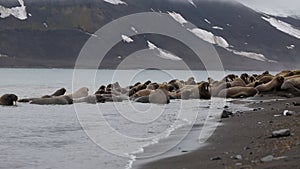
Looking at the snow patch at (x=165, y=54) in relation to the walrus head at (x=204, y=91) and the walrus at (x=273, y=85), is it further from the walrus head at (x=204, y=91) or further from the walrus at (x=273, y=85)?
the walrus at (x=273, y=85)

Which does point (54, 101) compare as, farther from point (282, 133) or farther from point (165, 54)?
point (165, 54)

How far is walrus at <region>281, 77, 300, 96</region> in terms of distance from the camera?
28034 mm

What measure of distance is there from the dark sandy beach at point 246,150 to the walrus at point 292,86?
12.3 meters

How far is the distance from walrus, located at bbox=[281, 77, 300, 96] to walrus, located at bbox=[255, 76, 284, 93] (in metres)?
0.30

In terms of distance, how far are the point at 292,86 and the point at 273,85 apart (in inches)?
59.1

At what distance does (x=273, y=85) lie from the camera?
2977 centimetres

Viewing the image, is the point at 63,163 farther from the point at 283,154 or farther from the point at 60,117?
the point at 60,117

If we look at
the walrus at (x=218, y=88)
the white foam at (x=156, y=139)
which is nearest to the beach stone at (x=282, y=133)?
the white foam at (x=156, y=139)

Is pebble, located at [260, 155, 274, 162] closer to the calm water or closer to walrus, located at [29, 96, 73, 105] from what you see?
the calm water

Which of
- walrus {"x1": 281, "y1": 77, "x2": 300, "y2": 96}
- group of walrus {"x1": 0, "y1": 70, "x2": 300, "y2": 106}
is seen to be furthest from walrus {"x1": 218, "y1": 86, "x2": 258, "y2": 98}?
walrus {"x1": 281, "y1": 77, "x2": 300, "y2": 96}

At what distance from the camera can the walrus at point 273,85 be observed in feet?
95.7

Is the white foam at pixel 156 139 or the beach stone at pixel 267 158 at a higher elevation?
the beach stone at pixel 267 158

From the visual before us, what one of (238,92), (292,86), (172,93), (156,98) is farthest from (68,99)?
(292,86)

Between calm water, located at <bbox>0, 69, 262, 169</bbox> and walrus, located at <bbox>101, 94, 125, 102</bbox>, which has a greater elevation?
walrus, located at <bbox>101, 94, 125, 102</bbox>
